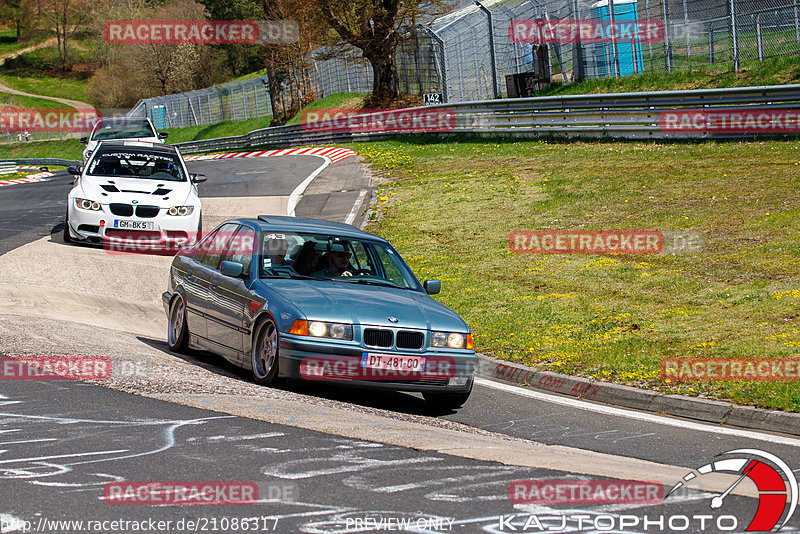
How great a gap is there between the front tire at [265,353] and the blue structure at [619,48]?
22.4 m

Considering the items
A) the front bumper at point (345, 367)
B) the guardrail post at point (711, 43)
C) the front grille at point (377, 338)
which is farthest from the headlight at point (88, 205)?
the guardrail post at point (711, 43)

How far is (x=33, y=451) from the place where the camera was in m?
5.36

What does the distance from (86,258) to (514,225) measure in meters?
7.55

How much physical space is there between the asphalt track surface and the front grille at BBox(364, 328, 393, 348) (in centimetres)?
52

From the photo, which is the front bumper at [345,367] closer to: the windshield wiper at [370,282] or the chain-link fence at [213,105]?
the windshield wiper at [370,282]

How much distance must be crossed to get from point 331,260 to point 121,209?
7.95 m

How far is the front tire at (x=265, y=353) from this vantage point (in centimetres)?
750

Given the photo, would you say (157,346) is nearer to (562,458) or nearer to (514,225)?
(562,458)

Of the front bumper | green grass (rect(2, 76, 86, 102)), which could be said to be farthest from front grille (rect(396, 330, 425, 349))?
green grass (rect(2, 76, 86, 102))

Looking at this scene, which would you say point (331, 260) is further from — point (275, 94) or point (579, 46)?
point (275, 94)

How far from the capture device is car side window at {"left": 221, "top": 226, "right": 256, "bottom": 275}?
8594 mm

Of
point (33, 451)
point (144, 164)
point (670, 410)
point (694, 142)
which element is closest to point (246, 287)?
point (33, 451)

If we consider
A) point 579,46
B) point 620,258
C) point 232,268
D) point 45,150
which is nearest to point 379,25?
point 579,46

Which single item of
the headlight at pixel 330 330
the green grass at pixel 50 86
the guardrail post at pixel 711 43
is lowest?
the headlight at pixel 330 330
